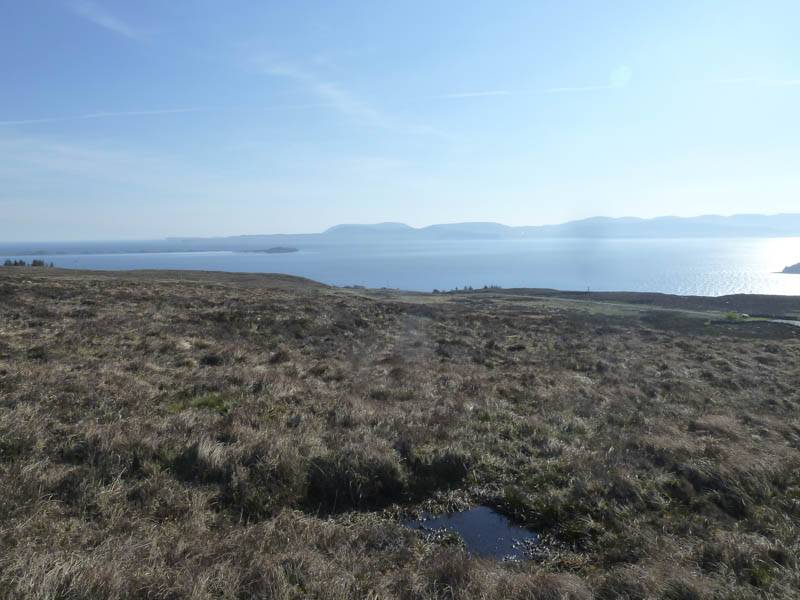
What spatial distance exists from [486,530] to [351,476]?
2.03 meters

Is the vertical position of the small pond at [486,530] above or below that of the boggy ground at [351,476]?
below

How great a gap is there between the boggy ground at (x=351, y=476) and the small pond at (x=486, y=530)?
255 millimetres

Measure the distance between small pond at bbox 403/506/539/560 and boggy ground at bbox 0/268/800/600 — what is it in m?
0.25

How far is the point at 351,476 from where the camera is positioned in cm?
634

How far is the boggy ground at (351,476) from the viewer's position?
416cm

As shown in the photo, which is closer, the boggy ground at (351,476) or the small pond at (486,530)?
the boggy ground at (351,476)

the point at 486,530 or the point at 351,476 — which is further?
the point at 351,476

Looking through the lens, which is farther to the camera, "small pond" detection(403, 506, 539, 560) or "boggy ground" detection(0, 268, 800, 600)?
"small pond" detection(403, 506, 539, 560)

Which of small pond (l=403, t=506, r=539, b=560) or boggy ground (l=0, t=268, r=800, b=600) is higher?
boggy ground (l=0, t=268, r=800, b=600)

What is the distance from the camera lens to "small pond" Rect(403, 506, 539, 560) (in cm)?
532

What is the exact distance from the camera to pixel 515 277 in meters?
172

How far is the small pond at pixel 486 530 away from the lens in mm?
5316

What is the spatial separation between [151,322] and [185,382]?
8.23 metres

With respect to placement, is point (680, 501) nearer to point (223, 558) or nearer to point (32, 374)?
point (223, 558)
